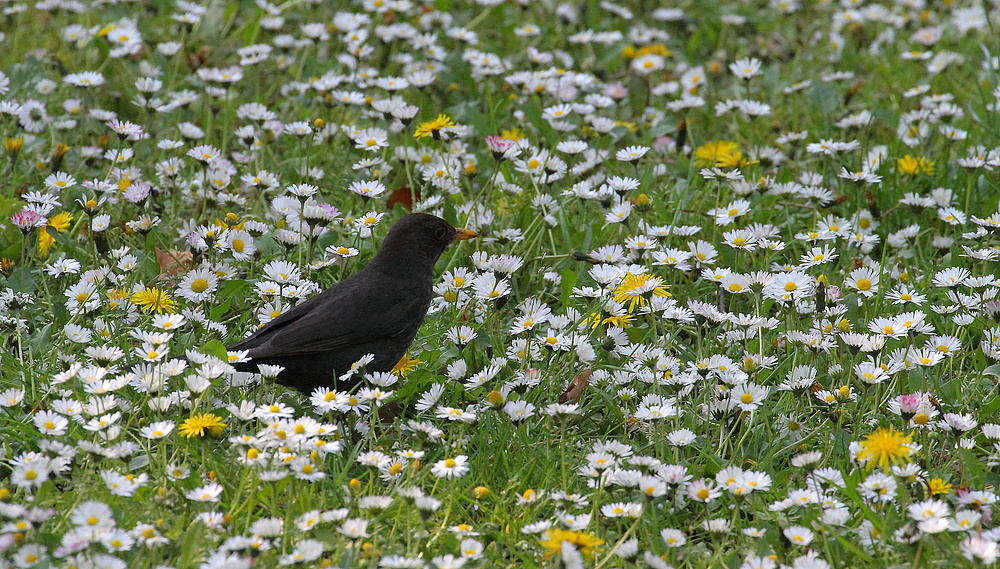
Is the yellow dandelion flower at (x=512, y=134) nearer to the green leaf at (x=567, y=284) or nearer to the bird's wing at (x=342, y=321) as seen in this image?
the green leaf at (x=567, y=284)

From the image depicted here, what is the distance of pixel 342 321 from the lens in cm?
382

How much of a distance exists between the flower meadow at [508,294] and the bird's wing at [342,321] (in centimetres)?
16

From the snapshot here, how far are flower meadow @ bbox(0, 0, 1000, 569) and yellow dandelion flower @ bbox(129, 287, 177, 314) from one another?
0.02m

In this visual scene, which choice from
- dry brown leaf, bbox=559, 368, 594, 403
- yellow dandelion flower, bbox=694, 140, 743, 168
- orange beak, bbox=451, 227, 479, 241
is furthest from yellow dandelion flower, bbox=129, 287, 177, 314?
yellow dandelion flower, bbox=694, 140, 743, 168

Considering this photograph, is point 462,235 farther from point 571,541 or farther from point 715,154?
point 571,541

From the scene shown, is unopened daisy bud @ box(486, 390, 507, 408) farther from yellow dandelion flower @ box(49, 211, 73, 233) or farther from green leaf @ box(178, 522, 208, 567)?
yellow dandelion flower @ box(49, 211, 73, 233)

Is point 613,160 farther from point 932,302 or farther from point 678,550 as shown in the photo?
point 678,550

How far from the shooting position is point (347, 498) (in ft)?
10.4

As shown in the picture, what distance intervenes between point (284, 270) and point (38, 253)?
1028 millimetres

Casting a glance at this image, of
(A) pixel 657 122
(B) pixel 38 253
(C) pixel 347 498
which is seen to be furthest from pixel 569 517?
(A) pixel 657 122

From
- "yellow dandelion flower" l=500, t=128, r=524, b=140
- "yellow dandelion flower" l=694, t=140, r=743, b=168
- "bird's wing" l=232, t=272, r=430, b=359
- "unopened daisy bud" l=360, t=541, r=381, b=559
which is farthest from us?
"yellow dandelion flower" l=500, t=128, r=524, b=140

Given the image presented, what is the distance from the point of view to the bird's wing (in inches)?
145

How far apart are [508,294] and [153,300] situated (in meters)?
1.24

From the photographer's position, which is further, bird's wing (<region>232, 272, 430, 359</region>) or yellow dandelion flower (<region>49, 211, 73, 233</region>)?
yellow dandelion flower (<region>49, 211, 73, 233</region>)
